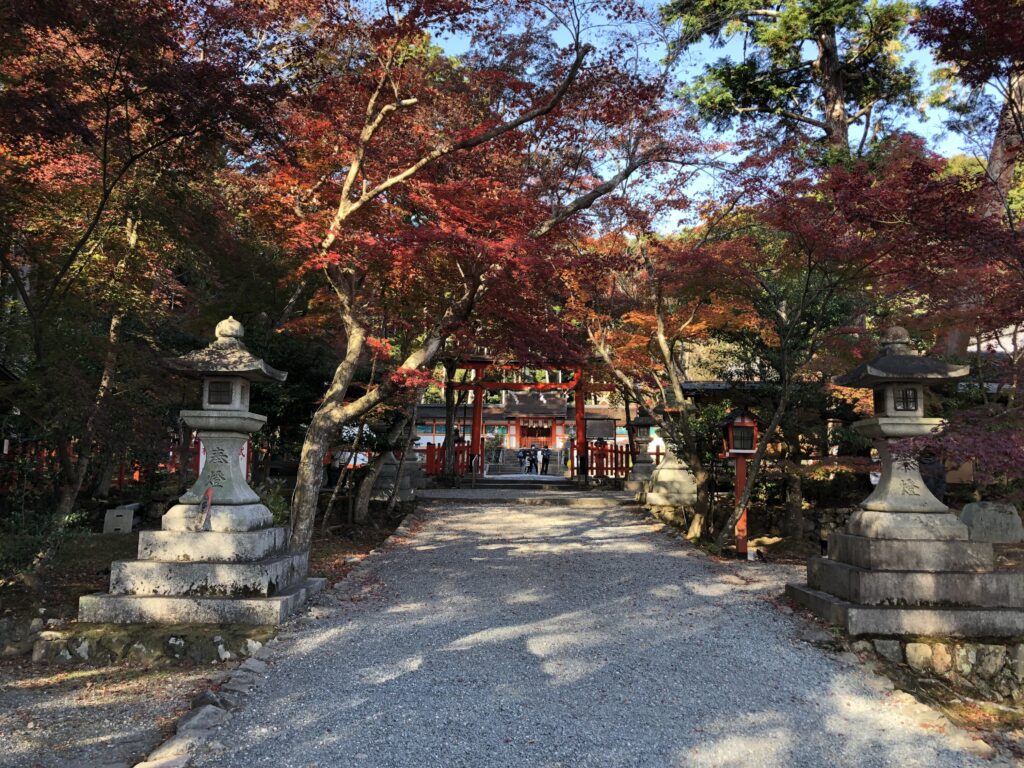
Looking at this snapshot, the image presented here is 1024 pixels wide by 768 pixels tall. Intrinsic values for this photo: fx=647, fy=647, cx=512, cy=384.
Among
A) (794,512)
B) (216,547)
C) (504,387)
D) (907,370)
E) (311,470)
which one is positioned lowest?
(794,512)

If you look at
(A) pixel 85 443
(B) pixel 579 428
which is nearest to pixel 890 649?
(A) pixel 85 443

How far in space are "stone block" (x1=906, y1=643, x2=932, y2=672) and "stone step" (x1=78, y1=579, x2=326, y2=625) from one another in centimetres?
478

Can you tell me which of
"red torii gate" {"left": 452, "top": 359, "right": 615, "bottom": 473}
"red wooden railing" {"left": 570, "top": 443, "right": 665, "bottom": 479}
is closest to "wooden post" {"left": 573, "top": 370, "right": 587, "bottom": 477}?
"red torii gate" {"left": 452, "top": 359, "right": 615, "bottom": 473}

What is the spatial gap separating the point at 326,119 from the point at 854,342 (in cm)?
792

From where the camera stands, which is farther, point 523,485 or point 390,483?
point 523,485

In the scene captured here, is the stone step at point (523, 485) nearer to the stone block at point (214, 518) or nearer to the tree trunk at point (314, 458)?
the tree trunk at point (314, 458)

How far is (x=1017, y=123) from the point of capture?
5.62m

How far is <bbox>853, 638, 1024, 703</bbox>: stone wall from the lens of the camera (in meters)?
4.76

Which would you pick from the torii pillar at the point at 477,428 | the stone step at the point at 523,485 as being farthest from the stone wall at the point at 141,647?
the torii pillar at the point at 477,428

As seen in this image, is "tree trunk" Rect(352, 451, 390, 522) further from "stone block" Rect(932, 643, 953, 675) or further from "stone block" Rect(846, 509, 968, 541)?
"stone block" Rect(932, 643, 953, 675)

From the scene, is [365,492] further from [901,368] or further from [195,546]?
[901,368]

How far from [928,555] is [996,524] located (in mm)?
6275

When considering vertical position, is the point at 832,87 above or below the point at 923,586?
above

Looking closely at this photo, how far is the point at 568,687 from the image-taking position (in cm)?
395
